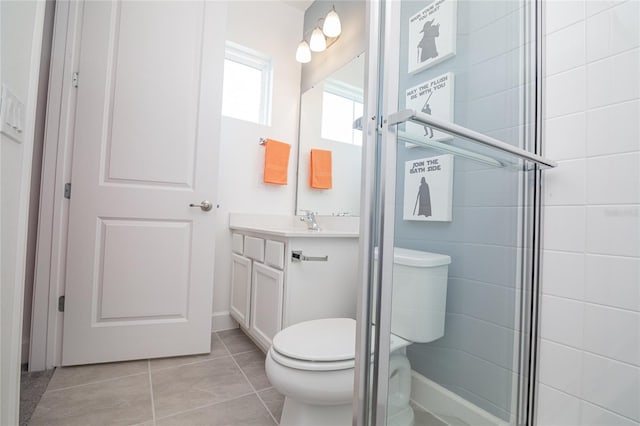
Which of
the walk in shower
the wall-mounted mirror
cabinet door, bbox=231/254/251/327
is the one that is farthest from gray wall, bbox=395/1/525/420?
cabinet door, bbox=231/254/251/327

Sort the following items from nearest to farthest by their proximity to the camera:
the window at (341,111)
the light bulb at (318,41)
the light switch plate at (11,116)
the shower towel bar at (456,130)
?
the shower towel bar at (456,130) < the light switch plate at (11,116) < the window at (341,111) < the light bulb at (318,41)

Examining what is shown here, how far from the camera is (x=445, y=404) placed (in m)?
0.78

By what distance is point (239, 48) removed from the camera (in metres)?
2.31

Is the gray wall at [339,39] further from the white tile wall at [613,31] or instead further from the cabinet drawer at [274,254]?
the cabinet drawer at [274,254]

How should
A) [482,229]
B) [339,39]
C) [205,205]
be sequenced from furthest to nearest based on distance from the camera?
[339,39], [205,205], [482,229]

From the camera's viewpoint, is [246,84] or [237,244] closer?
[237,244]

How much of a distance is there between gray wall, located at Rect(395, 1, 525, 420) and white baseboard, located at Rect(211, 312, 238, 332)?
5.64 feet

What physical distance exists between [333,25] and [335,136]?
777 mm

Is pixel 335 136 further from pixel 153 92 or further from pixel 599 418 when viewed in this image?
pixel 599 418

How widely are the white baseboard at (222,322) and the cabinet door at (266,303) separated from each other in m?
0.52

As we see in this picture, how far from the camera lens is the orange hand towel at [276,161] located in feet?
7.52

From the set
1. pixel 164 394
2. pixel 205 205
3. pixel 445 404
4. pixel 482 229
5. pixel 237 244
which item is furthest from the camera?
pixel 237 244

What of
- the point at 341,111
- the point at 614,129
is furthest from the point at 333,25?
the point at 614,129

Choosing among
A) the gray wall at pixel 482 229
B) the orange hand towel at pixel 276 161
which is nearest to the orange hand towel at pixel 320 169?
the orange hand towel at pixel 276 161
